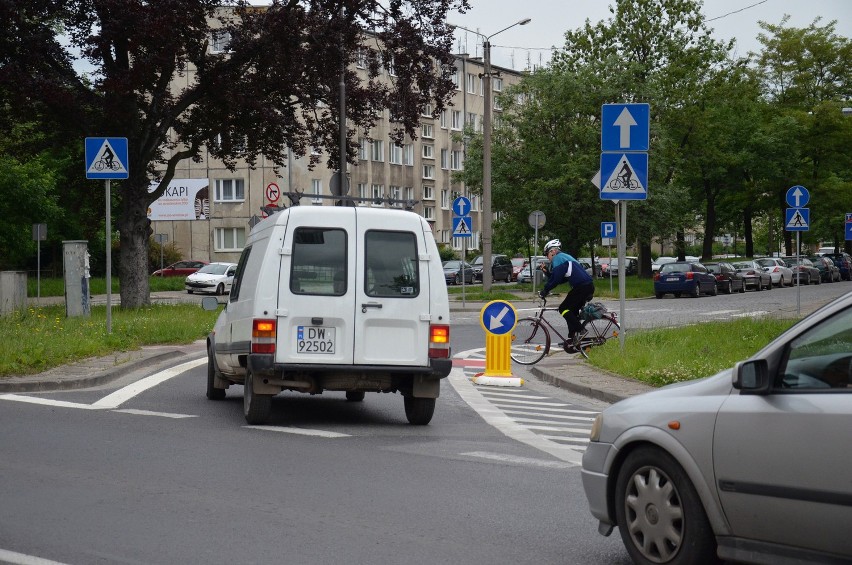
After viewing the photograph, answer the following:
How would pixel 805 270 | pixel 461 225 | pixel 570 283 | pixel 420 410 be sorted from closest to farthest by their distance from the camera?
pixel 420 410 → pixel 570 283 → pixel 461 225 → pixel 805 270

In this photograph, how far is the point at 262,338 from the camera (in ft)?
36.3

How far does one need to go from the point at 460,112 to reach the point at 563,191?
148 feet

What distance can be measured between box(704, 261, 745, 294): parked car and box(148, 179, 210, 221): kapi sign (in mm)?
34294

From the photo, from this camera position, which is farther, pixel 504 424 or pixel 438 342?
pixel 504 424

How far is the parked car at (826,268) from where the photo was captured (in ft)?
228

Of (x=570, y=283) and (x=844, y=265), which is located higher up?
(x=570, y=283)

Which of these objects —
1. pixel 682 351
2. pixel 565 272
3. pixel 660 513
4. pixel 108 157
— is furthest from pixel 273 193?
pixel 660 513

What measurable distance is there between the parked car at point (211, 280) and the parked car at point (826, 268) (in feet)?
110

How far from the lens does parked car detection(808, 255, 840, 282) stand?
69562mm

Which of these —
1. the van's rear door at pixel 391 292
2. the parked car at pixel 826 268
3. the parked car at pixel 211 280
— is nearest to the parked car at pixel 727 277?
the parked car at pixel 826 268

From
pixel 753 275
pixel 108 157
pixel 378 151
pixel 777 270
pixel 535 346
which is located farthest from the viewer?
pixel 378 151

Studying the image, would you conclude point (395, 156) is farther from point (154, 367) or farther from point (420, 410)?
point (420, 410)

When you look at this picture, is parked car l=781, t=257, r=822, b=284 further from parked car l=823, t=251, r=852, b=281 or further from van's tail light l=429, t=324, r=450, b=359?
van's tail light l=429, t=324, r=450, b=359

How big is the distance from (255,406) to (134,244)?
20361mm
